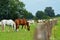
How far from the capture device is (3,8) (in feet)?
189

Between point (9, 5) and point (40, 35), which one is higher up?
point (9, 5)

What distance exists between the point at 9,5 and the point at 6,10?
1.79 meters

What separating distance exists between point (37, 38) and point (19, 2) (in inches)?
2313

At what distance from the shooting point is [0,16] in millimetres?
55969

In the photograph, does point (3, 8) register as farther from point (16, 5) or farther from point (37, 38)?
point (37, 38)

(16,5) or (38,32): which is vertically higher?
(16,5)

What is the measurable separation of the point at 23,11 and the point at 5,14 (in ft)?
21.7

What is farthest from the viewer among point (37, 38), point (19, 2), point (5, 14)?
point (19, 2)

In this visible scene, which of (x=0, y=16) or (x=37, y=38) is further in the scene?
(x=0, y=16)

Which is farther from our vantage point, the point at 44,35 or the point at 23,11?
the point at 23,11

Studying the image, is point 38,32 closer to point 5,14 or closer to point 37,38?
point 37,38

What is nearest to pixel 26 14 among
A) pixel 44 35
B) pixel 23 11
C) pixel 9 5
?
pixel 23 11

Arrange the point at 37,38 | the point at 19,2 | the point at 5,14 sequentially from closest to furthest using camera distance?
1. the point at 37,38
2. the point at 5,14
3. the point at 19,2

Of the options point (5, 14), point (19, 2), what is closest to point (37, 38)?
point (5, 14)
